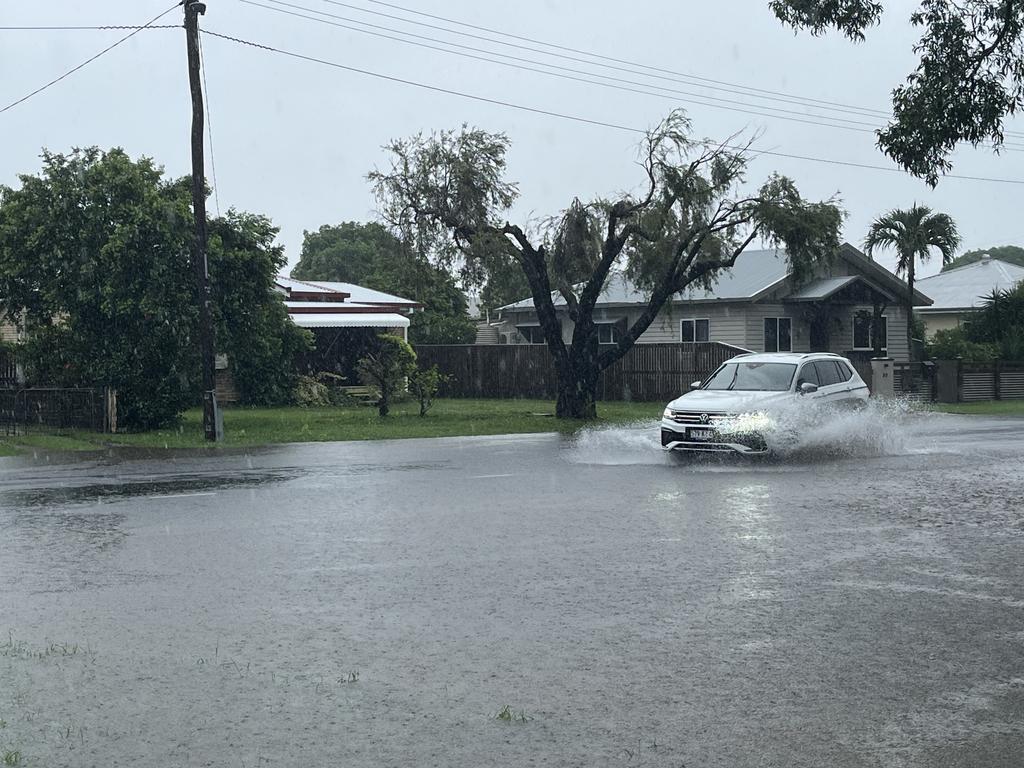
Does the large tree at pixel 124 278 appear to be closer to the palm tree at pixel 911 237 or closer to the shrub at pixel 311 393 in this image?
the shrub at pixel 311 393

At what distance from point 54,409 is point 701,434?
14593 mm

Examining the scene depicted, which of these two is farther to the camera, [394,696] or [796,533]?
[796,533]

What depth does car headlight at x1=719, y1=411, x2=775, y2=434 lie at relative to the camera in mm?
18844

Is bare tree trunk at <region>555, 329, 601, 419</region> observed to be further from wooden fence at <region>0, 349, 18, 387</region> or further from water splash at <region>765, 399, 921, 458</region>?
wooden fence at <region>0, 349, 18, 387</region>

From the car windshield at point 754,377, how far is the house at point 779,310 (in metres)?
20.9

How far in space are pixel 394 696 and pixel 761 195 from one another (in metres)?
24.4

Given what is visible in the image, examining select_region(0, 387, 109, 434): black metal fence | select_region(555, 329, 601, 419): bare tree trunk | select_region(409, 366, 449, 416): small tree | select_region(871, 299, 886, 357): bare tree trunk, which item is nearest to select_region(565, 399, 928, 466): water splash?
select_region(555, 329, 601, 419): bare tree trunk

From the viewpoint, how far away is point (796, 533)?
39.1ft

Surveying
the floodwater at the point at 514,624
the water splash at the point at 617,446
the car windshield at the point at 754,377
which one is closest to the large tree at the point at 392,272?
the water splash at the point at 617,446

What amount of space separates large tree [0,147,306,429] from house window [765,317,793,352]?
2102cm

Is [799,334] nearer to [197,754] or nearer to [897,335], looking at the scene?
[897,335]

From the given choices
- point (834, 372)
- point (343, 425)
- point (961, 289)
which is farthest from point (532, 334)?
point (834, 372)

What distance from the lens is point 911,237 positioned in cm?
4684

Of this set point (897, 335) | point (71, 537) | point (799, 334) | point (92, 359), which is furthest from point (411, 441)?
point (897, 335)
